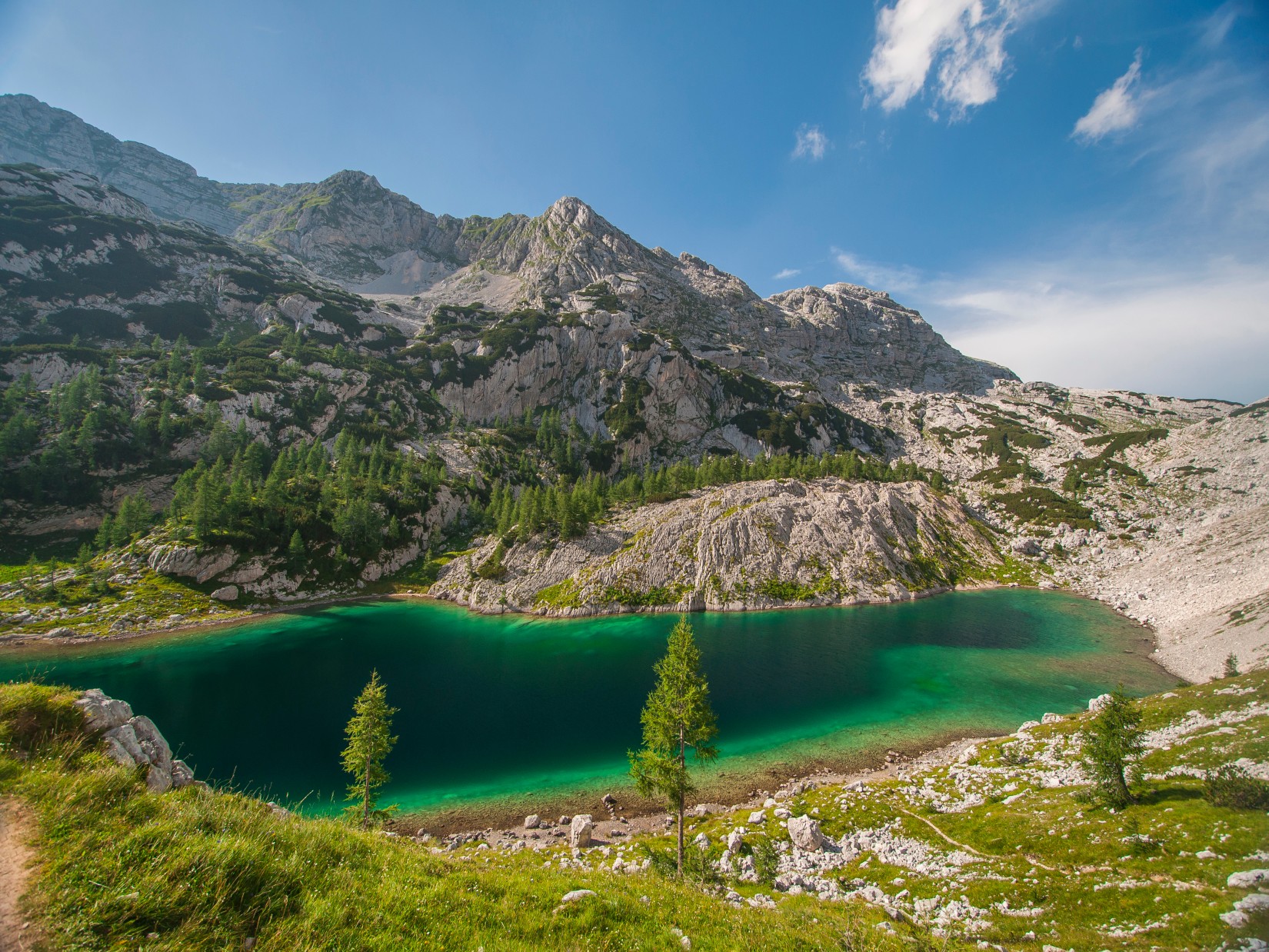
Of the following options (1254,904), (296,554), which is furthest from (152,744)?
(296,554)

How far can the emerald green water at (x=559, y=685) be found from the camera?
34.7 m

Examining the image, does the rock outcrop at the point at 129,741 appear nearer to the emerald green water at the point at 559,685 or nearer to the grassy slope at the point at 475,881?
the grassy slope at the point at 475,881

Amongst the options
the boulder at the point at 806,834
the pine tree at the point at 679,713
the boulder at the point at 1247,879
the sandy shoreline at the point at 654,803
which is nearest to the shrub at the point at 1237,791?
the boulder at the point at 1247,879

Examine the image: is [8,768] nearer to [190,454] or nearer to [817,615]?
[817,615]

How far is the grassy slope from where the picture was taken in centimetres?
673

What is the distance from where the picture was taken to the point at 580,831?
2605cm

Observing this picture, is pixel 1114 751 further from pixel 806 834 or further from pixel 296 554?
pixel 296 554

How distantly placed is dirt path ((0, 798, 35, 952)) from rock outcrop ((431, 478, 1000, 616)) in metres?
72.2

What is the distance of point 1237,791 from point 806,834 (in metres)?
17.2

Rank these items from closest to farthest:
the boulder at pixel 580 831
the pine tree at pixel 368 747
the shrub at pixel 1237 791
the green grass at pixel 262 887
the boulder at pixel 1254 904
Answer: the green grass at pixel 262 887
the boulder at pixel 1254 904
the shrub at pixel 1237 791
the pine tree at pixel 368 747
the boulder at pixel 580 831

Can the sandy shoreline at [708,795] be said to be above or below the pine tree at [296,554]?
below

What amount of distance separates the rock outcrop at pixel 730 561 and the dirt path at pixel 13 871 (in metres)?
72.2

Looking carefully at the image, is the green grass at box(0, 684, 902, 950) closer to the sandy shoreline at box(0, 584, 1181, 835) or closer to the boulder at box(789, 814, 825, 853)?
the boulder at box(789, 814, 825, 853)

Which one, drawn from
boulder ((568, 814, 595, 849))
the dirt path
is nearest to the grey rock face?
the dirt path
